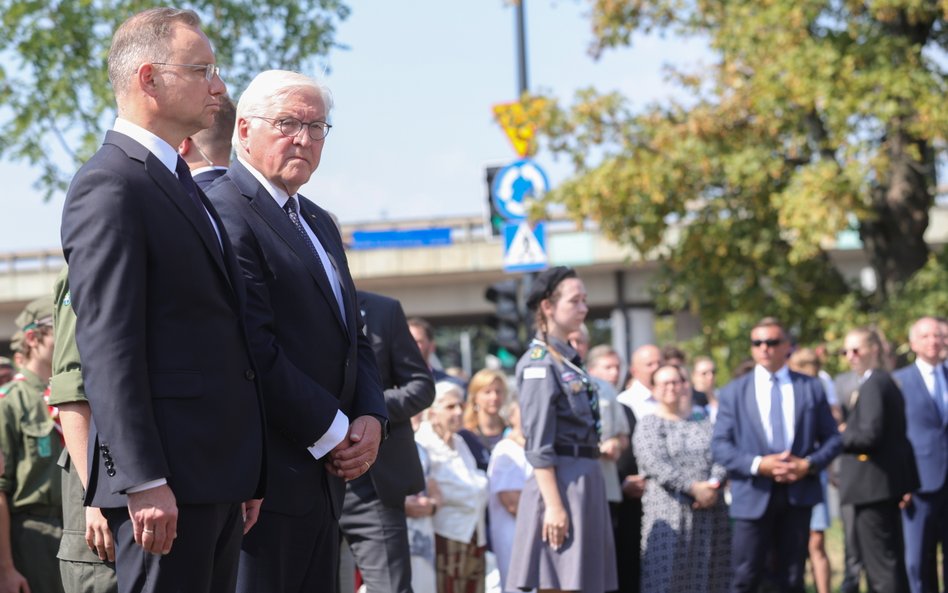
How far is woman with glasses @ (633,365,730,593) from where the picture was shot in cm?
899

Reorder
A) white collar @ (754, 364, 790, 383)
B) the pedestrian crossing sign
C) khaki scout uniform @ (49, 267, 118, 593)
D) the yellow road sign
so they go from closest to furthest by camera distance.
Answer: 1. khaki scout uniform @ (49, 267, 118, 593)
2. white collar @ (754, 364, 790, 383)
3. the pedestrian crossing sign
4. the yellow road sign

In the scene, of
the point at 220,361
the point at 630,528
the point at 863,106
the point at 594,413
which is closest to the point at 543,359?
the point at 594,413

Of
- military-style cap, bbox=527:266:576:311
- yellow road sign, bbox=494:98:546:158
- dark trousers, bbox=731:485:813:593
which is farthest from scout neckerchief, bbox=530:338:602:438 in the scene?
yellow road sign, bbox=494:98:546:158

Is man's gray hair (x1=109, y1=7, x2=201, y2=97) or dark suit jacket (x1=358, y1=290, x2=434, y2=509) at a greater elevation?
man's gray hair (x1=109, y1=7, x2=201, y2=97)

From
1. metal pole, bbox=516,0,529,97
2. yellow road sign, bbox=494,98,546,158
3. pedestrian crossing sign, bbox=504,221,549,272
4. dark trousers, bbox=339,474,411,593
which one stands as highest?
metal pole, bbox=516,0,529,97

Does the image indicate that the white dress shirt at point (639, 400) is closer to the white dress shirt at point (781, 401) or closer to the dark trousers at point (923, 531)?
the white dress shirt at point (781, 401)

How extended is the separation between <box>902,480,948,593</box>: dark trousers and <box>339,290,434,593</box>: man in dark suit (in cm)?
531

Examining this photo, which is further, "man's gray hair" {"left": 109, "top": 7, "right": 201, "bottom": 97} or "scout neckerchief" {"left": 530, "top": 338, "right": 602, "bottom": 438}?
"scout neckerchief" {"left": 530, "top": 338, "right": 602, "bottom": 438}

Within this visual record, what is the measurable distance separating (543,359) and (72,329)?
350cm

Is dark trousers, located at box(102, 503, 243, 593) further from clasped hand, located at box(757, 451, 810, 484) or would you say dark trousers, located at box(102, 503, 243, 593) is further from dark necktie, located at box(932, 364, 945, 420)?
dark necktie, located at box(932, 364, 945, 420)

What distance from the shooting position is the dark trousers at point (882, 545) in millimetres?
9898

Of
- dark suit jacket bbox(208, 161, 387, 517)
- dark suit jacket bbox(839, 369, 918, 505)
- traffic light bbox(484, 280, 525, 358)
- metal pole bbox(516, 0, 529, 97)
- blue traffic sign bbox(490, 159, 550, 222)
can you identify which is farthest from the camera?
metal pole bbox(516, 0, 529, 97)

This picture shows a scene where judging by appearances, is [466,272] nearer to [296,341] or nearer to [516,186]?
[516,186]

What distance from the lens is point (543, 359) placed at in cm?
740
